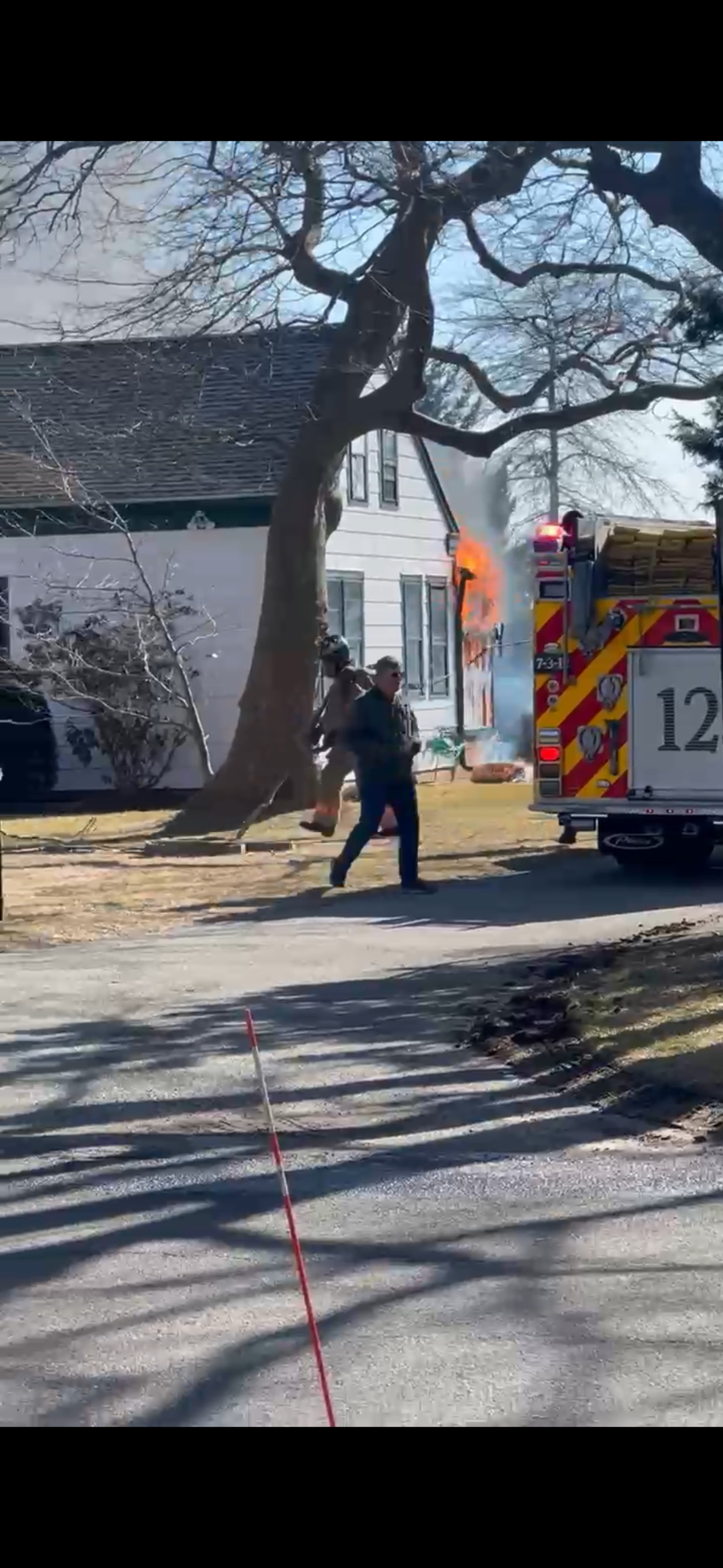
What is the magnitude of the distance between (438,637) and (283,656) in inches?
386

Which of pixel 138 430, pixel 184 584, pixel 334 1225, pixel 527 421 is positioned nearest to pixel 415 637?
pixel 184 584

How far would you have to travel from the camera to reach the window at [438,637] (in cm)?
3070

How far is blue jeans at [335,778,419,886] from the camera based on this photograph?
48.9ft

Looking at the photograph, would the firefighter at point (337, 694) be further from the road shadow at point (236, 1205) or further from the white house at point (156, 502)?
the white house at point (156, 502)

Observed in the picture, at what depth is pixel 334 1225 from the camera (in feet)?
21.4

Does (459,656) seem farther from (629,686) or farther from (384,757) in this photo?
(384,757)

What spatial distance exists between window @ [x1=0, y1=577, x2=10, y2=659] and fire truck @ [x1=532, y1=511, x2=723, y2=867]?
1059 centimetres

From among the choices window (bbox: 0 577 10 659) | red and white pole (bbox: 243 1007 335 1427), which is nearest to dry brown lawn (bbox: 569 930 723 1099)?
red and white pole (bbox: 243 1007 335 1427)

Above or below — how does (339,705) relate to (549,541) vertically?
below

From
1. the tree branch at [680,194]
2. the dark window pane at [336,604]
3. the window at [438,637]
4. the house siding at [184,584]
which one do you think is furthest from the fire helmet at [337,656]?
the window at [438,637]

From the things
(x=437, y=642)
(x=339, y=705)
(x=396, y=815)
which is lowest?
(x=396, y=815)

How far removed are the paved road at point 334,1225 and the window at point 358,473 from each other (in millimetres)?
17347

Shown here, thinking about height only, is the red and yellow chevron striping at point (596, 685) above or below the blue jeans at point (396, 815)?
above
